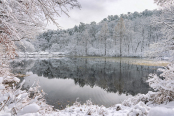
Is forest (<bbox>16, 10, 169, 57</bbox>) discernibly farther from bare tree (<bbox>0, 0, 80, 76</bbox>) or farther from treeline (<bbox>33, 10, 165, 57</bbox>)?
bare tree (<bbox>0, 0, 80, 76</bbox>)

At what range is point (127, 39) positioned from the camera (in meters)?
32.8

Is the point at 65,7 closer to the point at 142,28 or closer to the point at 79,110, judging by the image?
the point at 79,110

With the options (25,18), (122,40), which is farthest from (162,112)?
(122,40)

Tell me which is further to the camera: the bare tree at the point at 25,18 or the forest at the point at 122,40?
the forest at the point at 122,40

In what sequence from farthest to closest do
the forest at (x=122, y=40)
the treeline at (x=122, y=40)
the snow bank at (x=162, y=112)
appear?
the treeline at (x=122, y=40)
the forest at (x=122, y=40)
the snow bank at (x=162, y=112)

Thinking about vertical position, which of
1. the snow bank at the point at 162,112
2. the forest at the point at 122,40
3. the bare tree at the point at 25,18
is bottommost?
the snow bank at the point at 162,112

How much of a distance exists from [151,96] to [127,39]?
104 ft

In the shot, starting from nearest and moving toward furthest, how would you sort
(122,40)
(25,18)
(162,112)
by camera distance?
(162,112)
(25,18)
(122,40)

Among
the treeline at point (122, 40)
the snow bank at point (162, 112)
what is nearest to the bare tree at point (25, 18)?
the snow bank at point (162, 112)

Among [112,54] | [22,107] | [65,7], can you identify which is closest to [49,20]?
[65,7]

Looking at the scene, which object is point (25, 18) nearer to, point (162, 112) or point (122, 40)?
point (162, 112)

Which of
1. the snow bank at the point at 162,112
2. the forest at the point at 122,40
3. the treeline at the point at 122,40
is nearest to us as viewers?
the snow bank at the point at 162,112

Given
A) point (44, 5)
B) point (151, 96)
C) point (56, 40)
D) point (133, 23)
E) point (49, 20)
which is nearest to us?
point (44, 5)

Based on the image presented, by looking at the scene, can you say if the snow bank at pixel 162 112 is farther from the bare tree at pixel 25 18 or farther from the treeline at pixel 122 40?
the treeline at pixel 122 40
